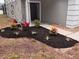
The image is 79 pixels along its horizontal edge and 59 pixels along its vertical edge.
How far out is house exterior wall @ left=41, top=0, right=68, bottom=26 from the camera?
1191cm

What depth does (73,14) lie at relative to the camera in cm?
1148

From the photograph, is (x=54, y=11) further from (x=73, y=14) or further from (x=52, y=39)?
(x=52, y=39)

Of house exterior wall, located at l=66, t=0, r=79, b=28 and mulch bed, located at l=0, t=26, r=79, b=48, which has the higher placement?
house exterior wall, located at l=66, t=0, r=79, b=28

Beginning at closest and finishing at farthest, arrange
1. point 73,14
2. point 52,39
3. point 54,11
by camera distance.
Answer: point 52,39
point 73,14
point 54,11

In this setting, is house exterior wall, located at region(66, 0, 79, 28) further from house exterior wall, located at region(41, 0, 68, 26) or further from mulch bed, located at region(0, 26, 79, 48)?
mulch bed, located at region(0, 26, 79, 48)

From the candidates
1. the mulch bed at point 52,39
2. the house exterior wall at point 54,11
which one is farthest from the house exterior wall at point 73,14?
the mulch bed at point 52,39

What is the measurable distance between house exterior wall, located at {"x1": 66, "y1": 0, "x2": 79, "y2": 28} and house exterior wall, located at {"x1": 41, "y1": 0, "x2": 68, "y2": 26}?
1.14ft

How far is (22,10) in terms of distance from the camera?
46.4ft

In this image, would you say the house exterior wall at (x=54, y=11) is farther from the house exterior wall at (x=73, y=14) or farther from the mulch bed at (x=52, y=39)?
the mulch bed at (x=52, y=39)

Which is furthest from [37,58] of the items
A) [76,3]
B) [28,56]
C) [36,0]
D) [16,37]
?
[36,0]

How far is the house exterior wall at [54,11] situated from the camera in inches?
469

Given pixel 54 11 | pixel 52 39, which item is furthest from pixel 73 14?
pixel 52 39

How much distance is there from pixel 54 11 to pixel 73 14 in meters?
2.06

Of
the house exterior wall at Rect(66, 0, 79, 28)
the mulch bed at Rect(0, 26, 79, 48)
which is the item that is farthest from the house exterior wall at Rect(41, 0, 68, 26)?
the mulch bed at Rect(0, 26, 79, 48)
